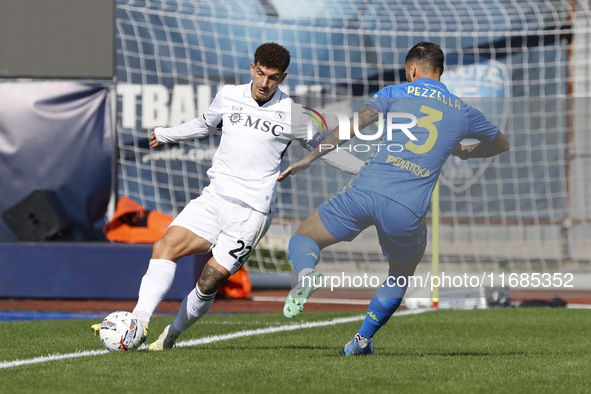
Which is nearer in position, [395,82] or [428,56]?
[428,56]

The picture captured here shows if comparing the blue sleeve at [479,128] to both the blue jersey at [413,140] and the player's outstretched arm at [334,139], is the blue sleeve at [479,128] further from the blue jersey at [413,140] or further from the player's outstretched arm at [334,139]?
the player's outstretched arm at [334,139]

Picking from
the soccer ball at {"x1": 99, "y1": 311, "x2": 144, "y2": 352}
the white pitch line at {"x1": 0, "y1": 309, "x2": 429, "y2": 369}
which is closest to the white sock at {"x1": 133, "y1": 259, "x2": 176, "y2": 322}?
the soccer ball at {"x1": 99, "y1": 311, "x2": 144, "y2": 352}

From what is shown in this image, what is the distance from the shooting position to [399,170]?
216 inches

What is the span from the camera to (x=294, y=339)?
24.1 feet

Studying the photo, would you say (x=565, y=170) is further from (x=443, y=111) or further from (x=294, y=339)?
(x=443, y=111)

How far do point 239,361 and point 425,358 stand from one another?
3.92ft

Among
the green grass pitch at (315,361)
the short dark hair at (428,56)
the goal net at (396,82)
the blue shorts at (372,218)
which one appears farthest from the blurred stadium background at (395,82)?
the blue shorts at (372,218)

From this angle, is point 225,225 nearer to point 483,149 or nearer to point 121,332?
point 121,332

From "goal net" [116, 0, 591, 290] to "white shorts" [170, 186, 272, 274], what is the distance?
25.4 feet

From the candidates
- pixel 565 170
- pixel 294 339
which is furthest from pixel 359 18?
pixel 294 339

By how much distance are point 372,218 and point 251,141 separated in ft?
3.69

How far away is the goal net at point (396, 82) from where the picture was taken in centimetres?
1434

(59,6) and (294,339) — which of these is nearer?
(294,339)

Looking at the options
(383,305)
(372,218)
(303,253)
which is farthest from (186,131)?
(383,305)
